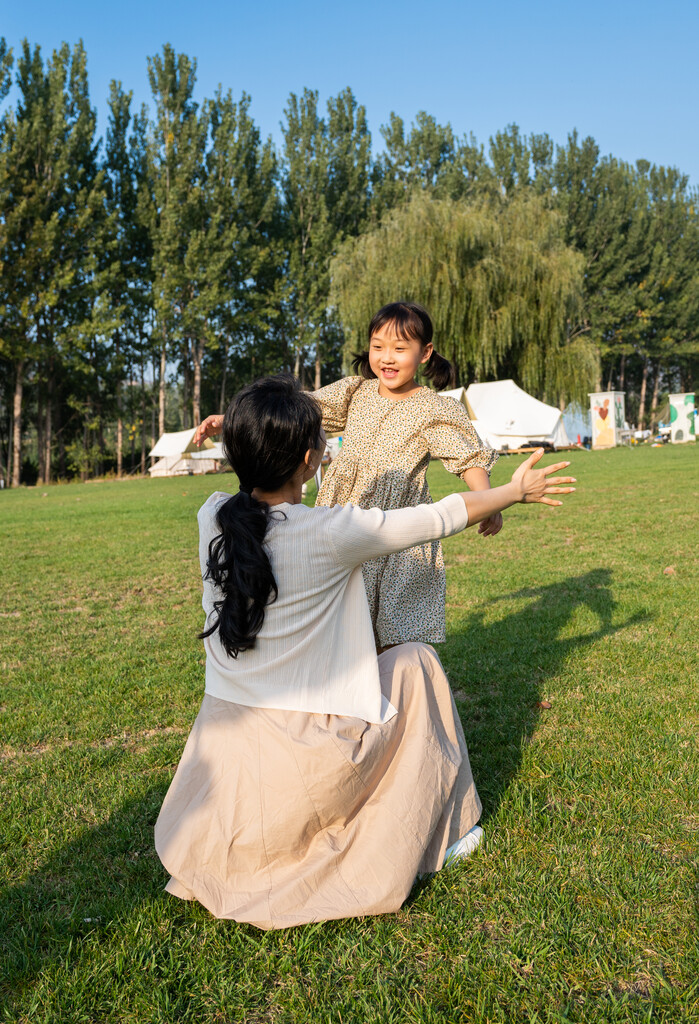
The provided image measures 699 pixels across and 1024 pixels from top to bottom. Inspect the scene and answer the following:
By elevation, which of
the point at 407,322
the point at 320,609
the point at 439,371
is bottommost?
the point at 320,609

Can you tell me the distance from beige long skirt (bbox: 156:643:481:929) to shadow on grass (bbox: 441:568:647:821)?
671 millimetres

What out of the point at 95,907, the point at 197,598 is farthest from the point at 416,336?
the point at 197,598

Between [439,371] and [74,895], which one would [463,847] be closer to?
[74,895]

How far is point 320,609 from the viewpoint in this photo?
214 cm

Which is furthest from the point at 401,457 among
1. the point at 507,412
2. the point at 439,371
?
the point at 507,412

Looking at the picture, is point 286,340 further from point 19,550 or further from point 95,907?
point 95,907

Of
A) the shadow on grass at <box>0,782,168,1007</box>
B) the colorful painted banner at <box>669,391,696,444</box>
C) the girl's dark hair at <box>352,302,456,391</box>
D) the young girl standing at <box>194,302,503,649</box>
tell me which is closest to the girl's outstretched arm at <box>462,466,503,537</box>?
the young girl standing at <box>194,302,503,649</box>

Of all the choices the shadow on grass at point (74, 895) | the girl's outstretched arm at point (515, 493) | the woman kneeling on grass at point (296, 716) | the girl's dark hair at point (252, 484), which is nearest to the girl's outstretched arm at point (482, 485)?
the girl's outstretched arm at point (515, 493)

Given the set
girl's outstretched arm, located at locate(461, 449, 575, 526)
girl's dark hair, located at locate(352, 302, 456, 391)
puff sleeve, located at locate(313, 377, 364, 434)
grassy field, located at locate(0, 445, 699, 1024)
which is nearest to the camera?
grassy field, located at locate(0, 445, 699, 1024)

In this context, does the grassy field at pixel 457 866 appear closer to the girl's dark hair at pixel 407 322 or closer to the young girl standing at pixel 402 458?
the young girl standing at pixel 402 458

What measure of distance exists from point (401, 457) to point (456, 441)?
238 mm

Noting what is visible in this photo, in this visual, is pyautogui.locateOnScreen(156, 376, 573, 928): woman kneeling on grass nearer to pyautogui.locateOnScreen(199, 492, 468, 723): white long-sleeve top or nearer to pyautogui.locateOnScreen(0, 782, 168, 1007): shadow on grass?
pyautogui.locateOnScreen(199, 492, 468, 723): white long-sleeve top

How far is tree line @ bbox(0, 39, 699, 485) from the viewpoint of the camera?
2912cm

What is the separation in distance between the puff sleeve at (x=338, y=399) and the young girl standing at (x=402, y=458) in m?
0.02
